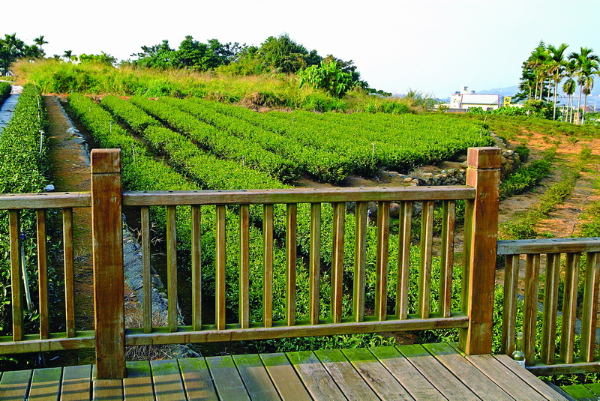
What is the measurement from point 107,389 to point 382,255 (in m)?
1.40

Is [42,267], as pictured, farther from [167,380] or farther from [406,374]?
[406,374]

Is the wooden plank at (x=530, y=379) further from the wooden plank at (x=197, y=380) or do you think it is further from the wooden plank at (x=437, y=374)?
the wooden plank at (x=197, y=380)

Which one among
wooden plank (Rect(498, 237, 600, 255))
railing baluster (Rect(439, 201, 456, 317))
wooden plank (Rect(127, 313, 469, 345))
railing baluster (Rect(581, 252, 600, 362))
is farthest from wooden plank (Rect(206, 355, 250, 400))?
railing baluster (Rect(581, 252, 600, 362))

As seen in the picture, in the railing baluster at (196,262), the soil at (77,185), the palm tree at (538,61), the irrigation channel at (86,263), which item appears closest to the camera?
the railing baluster at (196,262)

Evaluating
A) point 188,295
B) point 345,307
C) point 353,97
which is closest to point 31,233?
point 188,295

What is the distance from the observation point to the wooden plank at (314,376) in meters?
2.52

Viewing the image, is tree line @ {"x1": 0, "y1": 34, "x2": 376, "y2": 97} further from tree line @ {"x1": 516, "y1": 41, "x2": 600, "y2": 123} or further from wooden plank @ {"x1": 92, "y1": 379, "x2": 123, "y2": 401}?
wooden plank @ {"x1": 92, "y1": 379, "x2": 123, "y2": 401}

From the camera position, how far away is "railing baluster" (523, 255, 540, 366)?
293 centimetres

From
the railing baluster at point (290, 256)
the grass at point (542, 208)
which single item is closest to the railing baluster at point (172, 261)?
the railing baluster at point (290, 256)

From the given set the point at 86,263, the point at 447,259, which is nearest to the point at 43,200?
the point at 447,259

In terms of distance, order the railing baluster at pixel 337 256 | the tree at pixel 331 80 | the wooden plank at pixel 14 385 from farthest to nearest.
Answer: the tree at pixel 331 80 < the railing baluster at pixel 337 256 < the wooden plank at pixel 14 385

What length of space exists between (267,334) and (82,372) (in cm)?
87

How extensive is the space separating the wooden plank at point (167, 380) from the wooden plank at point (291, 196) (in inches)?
31.1

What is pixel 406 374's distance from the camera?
8.96 ft
